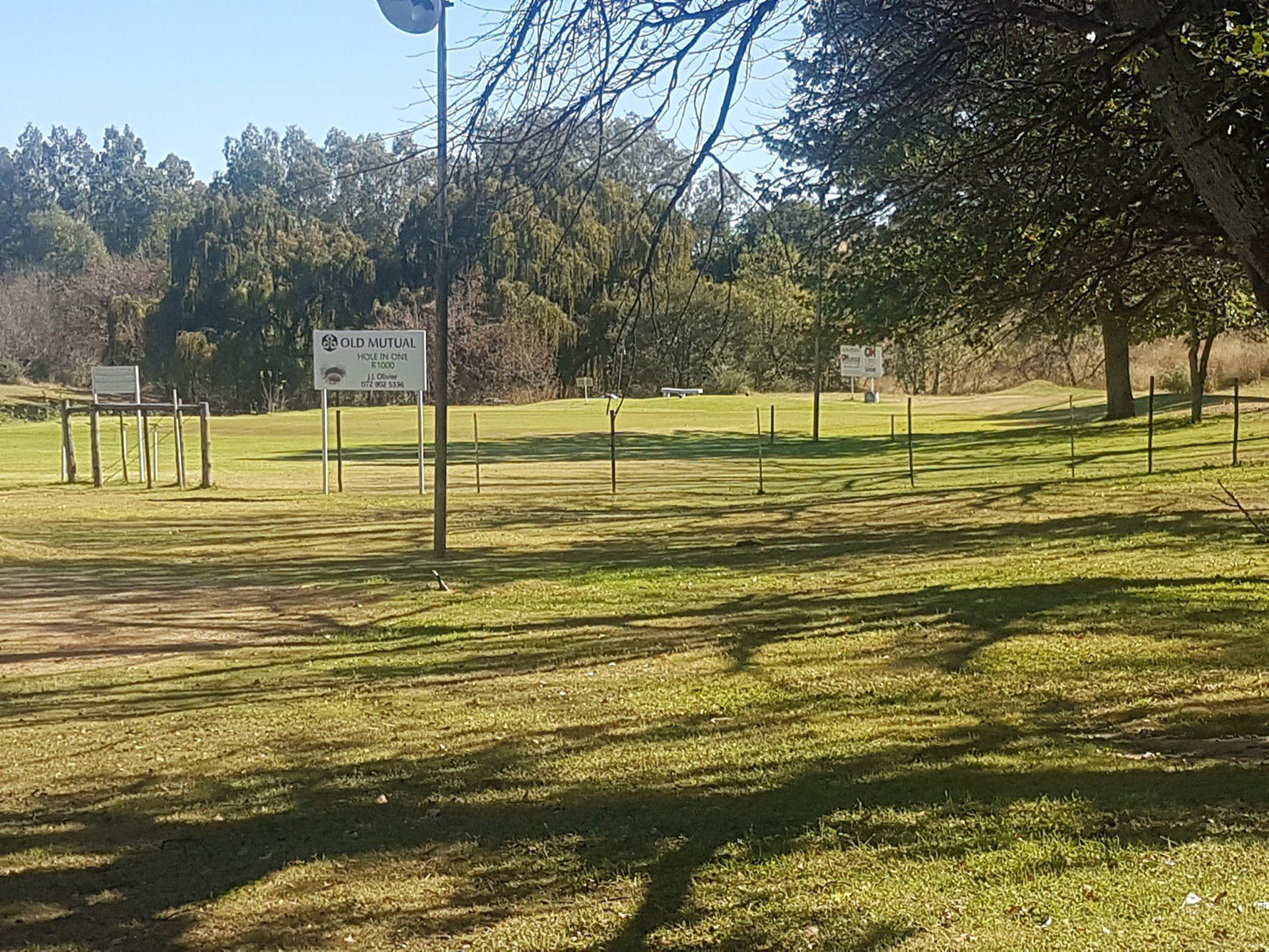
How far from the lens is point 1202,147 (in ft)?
24.3

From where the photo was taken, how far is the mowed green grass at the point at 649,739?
4840mm

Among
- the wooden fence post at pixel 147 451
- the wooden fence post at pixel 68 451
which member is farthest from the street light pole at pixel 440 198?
the wooden fence post at pixel 68 451

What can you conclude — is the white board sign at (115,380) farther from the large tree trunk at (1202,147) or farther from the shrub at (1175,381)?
the shrub at (1175,381)

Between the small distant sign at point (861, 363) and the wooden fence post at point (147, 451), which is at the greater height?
the small distant sign at point (861, 363)

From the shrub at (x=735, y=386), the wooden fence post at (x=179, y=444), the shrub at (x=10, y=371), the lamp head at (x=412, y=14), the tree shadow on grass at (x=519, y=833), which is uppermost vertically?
the lamp head at (x=412, y=14)

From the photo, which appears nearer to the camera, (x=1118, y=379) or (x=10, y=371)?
(x=1118, y=379)

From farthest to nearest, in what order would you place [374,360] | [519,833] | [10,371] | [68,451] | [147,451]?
[10,371]
[147,451]
[68,451]
[374,360]
[519,833]

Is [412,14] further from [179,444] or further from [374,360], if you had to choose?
[179,444]

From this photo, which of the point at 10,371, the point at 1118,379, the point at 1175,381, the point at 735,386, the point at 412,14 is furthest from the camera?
the point at 10,371

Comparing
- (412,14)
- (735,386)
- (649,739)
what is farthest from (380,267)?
(649,739)

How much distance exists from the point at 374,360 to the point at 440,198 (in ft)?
42.2

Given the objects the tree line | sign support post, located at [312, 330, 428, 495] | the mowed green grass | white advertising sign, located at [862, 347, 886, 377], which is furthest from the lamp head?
white advertising sign, located at [862, 347, 886, 377]

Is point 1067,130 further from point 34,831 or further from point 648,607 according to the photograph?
point 34,831

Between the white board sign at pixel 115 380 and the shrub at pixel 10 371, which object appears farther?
the shrub at pixel 10 371
